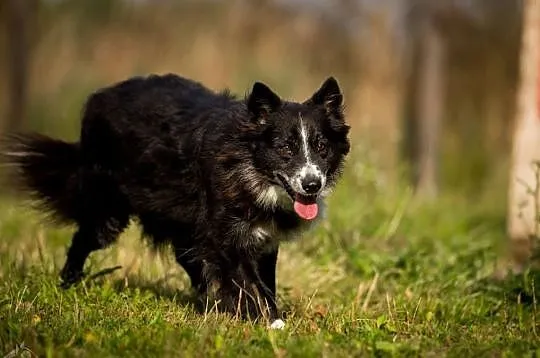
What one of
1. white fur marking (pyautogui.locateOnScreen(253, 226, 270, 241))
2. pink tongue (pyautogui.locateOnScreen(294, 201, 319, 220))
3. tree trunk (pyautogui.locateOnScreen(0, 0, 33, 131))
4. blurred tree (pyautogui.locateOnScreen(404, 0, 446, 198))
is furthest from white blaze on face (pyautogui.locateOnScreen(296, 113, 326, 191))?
blurred tree (pyautogui.locateOnScreen(404, 0, 446, 198))

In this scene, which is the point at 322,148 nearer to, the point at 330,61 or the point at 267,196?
the point at 267,196

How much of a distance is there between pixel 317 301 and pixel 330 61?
12.4 m

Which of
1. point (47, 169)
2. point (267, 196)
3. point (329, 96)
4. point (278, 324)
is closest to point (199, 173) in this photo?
point (267, 196)

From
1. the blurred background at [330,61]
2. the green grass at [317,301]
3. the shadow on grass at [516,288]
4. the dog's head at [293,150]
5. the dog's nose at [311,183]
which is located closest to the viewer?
the green grass at [317,301]

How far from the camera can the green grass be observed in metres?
4.82

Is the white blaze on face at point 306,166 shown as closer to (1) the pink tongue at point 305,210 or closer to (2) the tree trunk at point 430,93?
(1) the pink tongue at point 305,210

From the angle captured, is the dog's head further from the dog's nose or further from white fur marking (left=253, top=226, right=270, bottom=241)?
white fur marking (left=253, top=226, right=270, bottom=241)

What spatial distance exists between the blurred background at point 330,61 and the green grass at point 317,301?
5683 mm

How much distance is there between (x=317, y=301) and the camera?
22.5ft

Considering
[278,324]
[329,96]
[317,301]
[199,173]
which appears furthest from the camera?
[317,301]

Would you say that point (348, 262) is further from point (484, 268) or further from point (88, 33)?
point (88, 33)

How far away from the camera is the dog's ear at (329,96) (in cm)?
618

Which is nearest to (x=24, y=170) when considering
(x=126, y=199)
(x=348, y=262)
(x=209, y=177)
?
(x=126, y=199)

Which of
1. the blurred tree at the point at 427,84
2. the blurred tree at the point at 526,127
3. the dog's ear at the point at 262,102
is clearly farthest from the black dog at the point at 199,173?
the blurred tree at the point at 427,84
